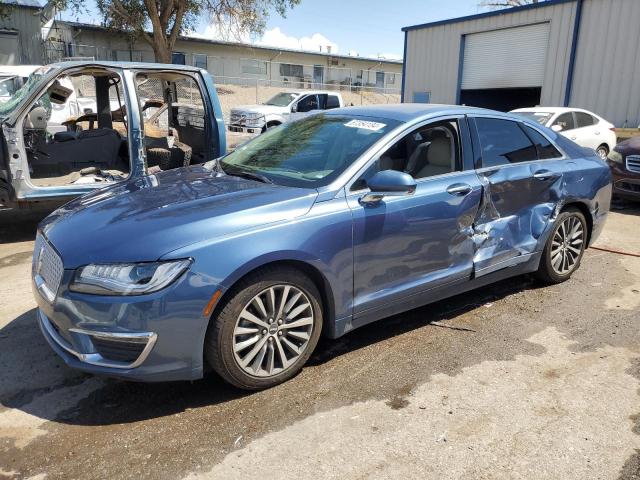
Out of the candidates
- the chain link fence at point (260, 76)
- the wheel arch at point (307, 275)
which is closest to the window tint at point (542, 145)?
the wheel arch at point (307, 275)

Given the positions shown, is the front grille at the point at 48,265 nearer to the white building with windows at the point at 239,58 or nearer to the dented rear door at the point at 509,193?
the dented rear door at the point at 509,193

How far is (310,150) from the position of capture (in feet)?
12.3

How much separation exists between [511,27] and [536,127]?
15.5m

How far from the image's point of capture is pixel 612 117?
620 inches

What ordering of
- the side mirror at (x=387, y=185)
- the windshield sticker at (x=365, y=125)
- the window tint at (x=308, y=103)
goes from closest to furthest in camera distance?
the side mirror at (x=387, y=185) < the windshield sticker at (x=365, y=125) < the window tint at (x=308, y=103)

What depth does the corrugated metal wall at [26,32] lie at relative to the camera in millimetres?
25656

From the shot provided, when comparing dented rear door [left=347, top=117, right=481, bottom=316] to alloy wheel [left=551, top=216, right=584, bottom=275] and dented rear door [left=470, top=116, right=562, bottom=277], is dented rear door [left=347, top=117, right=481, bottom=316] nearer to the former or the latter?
dented rear door [left=470, top=116, right=562, bottom=277]

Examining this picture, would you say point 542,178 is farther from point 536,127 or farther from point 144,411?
point 144,411

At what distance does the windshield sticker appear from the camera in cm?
366

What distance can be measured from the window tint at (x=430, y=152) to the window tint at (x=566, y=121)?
8.40 metres

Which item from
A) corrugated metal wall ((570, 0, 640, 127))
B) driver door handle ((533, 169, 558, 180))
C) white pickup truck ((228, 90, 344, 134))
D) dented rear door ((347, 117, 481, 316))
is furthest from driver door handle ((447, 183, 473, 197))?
corrugated metal wall ((570, 0, 640, 127))

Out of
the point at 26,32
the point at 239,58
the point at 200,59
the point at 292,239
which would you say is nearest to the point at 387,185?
the point at 292,239

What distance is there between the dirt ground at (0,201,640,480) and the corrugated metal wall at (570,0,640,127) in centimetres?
1372

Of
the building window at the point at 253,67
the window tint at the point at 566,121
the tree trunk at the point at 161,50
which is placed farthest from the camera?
the building window at the point at 253,67
